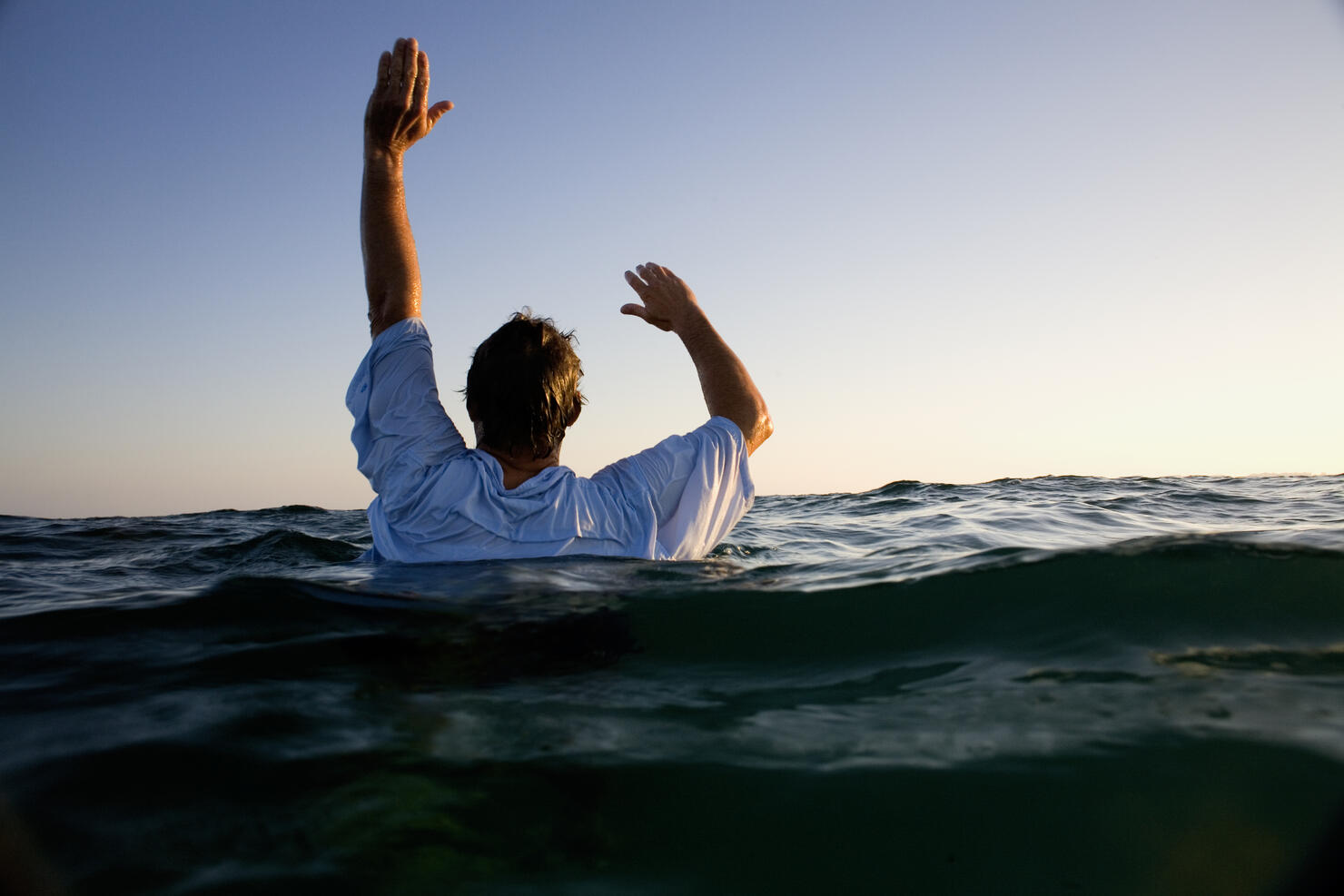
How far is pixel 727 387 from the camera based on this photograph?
150 inches

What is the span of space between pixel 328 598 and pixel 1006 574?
2.47 meters

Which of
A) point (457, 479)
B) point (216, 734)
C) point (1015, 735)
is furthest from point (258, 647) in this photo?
point (1015, 735)

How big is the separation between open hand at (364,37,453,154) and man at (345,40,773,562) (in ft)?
0.49

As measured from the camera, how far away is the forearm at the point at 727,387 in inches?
148

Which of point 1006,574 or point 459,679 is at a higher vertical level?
point 1006,574

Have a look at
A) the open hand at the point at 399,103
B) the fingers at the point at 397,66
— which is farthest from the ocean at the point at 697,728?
the fingers at the point at 397,66

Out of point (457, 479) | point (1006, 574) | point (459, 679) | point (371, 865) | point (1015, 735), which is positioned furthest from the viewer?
point (457, 479)

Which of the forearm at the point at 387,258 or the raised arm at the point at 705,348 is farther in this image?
the raised arm at the point at 705,348

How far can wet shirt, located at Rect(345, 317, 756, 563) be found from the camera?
3.16m

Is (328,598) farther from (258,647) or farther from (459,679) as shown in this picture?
(459,679)

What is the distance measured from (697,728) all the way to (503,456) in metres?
1.80

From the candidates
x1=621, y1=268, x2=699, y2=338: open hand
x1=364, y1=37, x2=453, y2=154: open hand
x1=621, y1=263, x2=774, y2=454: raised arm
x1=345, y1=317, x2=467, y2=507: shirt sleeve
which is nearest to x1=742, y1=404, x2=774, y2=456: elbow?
x1=621, y1=263, x2=774, y2=454: raised arm

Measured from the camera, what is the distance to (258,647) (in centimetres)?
248

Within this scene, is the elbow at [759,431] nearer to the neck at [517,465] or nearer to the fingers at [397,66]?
the neck at [517,465]
